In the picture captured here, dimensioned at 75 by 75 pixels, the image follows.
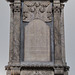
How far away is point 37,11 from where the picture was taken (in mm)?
23672

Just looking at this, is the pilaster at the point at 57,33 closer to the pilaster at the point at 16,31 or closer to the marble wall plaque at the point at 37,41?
the marble wall plaque at the point at 37,41

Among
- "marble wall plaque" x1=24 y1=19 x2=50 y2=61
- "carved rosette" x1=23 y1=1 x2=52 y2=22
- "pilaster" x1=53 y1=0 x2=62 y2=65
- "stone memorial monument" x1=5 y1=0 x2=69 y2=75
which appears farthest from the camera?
"carved rosette" x1=23 y1=1 x2=52 y2=22

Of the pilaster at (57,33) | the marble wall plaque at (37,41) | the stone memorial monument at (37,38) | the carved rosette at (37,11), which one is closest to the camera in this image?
the stone memorial monument at (37,38)

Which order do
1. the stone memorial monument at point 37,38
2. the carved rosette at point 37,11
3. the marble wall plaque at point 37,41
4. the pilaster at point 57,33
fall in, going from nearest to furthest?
the stone memorial monument at point 37,38, the pilaster at point 57,33, the marble wall plaque at point 37,41, the carved rosette at point 37,11

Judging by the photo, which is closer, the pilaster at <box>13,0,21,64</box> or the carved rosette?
the pilaster at <box>13,0,21,64</box>

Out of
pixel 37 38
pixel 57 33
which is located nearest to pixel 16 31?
pixel 37 38

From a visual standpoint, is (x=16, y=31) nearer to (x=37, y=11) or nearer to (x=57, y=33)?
(x=37, y=11)

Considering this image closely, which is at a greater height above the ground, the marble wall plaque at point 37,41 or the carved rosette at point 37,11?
the carved rosette at point 37,11

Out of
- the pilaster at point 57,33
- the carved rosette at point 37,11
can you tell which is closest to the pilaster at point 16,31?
the carved rosette at point 37,11

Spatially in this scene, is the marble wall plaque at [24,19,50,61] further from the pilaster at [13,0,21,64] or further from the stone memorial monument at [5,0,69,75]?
the pilaster at [13,0,21,64]

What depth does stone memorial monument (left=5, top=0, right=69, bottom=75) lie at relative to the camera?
73.0 feet

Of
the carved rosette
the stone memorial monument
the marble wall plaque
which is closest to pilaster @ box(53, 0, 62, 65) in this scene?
the stone memorial monument

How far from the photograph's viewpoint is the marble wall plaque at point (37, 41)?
74.9 feet

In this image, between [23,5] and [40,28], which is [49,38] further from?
[23,5]
